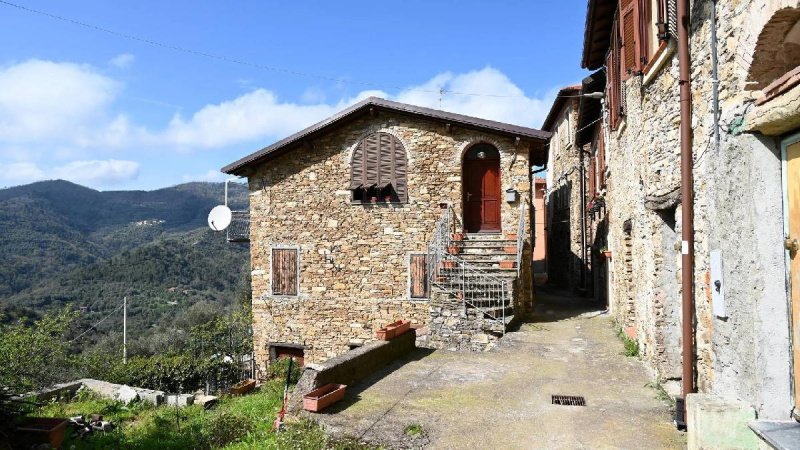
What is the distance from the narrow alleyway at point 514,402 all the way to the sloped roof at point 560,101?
958 cm

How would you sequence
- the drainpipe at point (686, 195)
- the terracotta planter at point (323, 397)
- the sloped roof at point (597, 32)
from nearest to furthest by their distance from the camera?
the drainpipe at point (686, 195) < the terracotta planter at point (323, 397) < the sloped roof at point (597, 32)

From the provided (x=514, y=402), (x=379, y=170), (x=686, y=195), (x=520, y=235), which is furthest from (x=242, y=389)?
(x=686, y=195)

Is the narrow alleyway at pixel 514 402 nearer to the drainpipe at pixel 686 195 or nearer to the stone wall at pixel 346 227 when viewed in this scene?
the drainpipe at pixel 686 195

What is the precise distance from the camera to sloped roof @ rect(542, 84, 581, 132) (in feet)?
62.8

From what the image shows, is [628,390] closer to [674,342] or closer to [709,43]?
[674,342]

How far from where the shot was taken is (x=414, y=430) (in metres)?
5.86

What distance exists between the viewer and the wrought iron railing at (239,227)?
16344mm

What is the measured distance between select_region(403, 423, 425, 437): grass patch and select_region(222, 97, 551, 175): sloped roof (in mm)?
9335

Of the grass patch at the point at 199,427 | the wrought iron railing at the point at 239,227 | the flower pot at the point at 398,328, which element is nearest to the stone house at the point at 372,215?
the wrought iron railing at the point at 239,227

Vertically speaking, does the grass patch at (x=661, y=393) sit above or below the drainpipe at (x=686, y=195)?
below

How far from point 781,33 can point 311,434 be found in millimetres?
5573

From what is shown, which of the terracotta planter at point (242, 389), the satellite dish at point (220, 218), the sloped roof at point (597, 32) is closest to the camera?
the sloped roof at point (597, 32)

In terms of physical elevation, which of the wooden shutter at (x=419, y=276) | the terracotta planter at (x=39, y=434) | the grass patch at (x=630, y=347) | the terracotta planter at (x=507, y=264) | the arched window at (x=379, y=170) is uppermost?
the arched window at (x=379, y=170)

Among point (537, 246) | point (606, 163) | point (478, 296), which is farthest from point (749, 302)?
point (537, 246)
